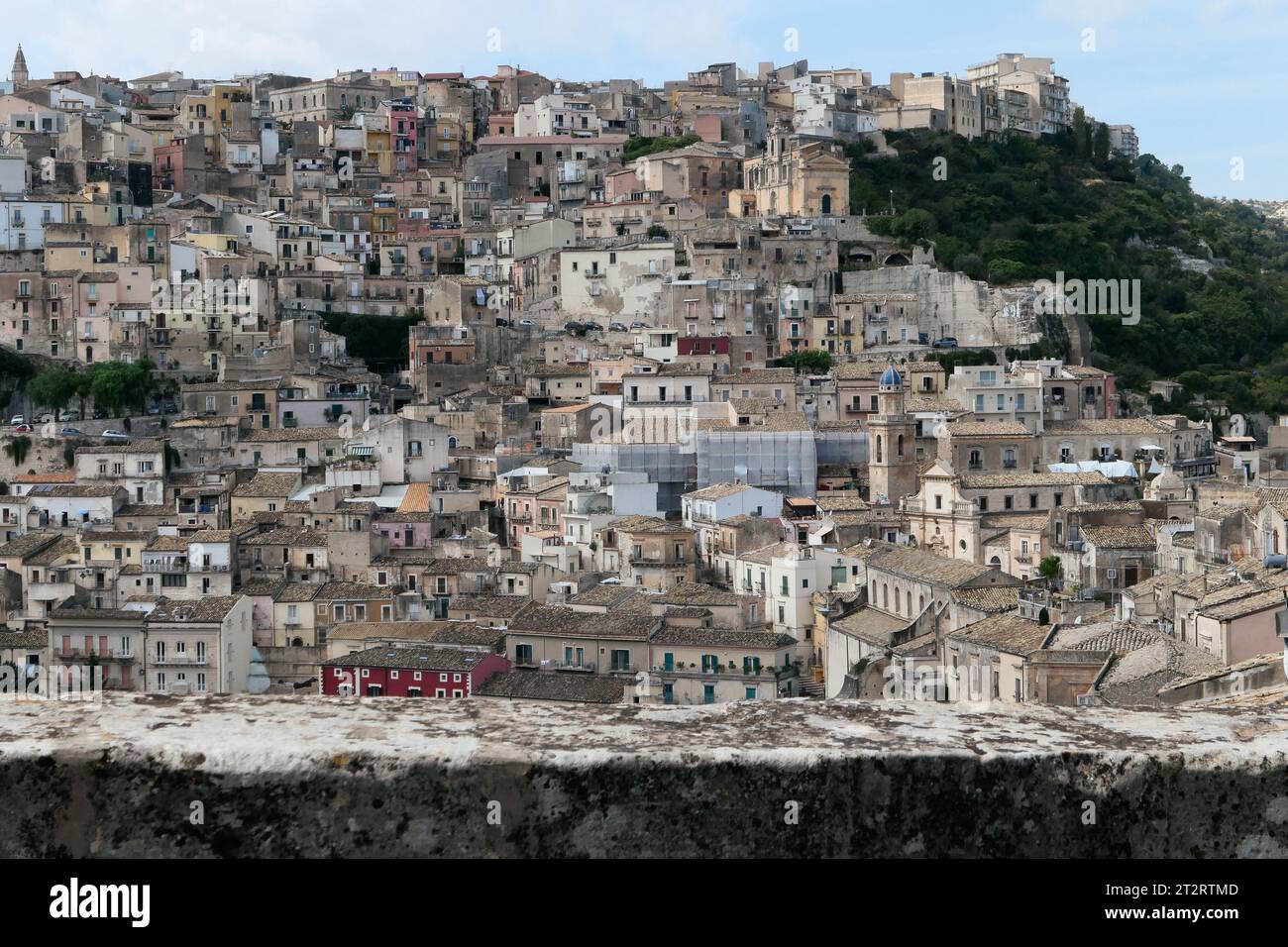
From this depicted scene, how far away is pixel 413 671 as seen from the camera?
32.6 m

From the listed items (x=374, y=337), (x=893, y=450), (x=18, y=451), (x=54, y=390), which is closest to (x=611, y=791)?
(x=893, y=450)

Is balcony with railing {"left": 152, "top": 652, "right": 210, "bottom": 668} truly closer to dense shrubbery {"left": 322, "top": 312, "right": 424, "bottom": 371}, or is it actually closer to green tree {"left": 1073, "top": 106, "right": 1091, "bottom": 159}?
dense shrubbery {"left": 322, "top": 312, "right": 424, "bottom": 371}

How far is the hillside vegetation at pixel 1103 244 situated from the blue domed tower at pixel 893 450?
13.9m

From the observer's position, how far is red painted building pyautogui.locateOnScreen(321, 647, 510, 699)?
32312 mm

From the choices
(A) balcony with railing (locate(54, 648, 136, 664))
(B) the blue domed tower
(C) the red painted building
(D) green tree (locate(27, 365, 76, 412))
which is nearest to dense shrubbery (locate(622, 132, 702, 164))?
(D) green tree (locate(27, 365, 76, 412))

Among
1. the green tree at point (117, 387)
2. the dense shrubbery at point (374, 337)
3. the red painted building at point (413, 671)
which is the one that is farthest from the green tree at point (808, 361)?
the red painted building at point (413, 671)

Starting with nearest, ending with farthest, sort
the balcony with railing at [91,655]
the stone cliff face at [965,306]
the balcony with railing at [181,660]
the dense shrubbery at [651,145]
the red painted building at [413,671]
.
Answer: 1. the red painted building at [413,671]
2. the balcony with railing at [181,660]
3. the balcony with railing at [91,655]
4. the stone cliff face at [965,306]
5. the dense shrubbery at [651,145]

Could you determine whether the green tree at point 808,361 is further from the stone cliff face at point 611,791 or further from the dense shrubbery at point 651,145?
the stone cliff face at point 611,791

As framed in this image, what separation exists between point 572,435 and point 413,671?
17.6m

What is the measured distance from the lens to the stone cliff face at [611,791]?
3.44 meters

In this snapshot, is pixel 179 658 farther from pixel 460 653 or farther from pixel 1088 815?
pixel 1088 815

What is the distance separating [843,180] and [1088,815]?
61317 millimetres

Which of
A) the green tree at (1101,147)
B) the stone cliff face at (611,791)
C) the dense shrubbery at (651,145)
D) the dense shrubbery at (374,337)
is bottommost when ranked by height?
the stone cliff face at (611,791)
